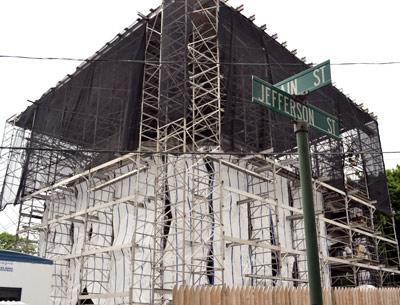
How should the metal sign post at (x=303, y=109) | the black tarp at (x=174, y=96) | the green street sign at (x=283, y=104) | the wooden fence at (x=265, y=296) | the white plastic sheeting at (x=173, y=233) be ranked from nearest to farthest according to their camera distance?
1. the metal sign post at (x=303, y=109)
2. the green street sign at (x=283, y=104)
3. the wooden fence at (x=265, y=296)
4. the white plastic sheeting at (x=173, y=233)
5. the black tarp at (x=174, y=96)

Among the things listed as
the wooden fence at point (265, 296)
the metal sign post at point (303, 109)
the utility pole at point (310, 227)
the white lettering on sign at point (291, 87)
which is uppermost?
the white lettering on sign at point (291, 87)

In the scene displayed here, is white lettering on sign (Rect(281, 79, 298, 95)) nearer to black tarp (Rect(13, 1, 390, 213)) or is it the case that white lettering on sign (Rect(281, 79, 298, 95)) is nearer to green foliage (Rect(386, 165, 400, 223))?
black tarp (Rect(13, 1, 390, 213))

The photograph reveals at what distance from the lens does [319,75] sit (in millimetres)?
5273

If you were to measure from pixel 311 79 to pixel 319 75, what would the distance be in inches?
3.9

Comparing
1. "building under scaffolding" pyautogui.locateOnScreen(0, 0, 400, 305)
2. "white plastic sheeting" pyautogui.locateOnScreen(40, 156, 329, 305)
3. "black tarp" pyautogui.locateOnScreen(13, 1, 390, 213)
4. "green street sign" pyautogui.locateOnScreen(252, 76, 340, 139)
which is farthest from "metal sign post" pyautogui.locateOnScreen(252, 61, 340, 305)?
"black tarp" pyautogui.locateOnScreen(13, 1, 390, 213)

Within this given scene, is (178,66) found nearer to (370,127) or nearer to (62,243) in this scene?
(62,243)

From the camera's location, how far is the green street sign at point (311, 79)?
5.25 m

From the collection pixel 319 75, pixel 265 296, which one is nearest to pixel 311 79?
pixel 319 75

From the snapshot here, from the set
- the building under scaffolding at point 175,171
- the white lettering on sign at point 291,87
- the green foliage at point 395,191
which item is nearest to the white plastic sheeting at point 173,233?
the building under scaffolding at point 175,171

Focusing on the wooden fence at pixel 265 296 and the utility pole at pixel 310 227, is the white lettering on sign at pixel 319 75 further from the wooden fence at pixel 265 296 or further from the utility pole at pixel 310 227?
the wooden fence at pixel 265 296

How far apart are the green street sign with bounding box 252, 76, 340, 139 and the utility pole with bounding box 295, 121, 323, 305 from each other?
0.39 meters

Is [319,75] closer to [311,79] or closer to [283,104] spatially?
[311,79]

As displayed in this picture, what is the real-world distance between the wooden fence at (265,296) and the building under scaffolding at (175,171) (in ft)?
14.9

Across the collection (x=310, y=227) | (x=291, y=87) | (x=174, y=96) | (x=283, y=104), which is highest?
(x=174, y=96)
